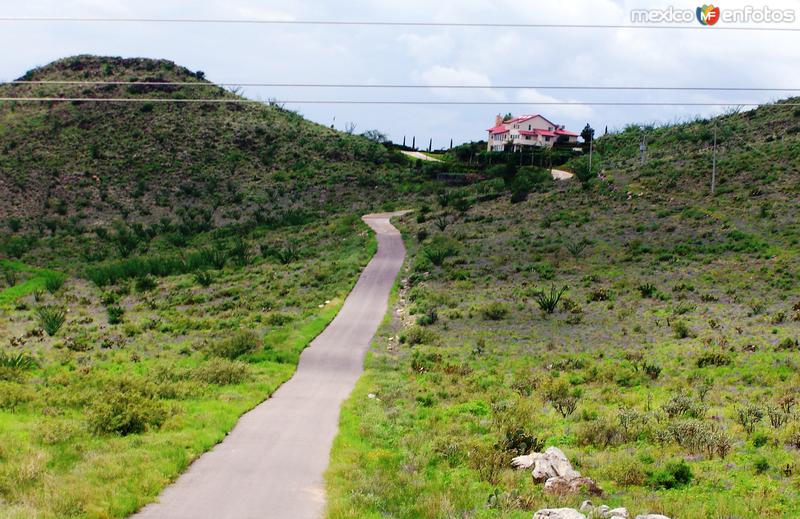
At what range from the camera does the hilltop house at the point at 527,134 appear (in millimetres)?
115312

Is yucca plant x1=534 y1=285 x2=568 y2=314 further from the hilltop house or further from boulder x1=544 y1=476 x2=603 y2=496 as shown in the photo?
the hilltop house

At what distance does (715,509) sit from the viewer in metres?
10.8

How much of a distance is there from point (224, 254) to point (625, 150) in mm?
67068

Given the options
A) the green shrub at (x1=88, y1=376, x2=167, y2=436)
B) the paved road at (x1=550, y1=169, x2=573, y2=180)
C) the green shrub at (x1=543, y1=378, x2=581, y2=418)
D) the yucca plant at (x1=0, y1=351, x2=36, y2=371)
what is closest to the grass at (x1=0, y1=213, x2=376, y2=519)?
the green shrub at (x1=88, y1=376, x2=167, y2=436)

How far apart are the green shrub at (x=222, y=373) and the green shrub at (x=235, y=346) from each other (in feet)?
10.2

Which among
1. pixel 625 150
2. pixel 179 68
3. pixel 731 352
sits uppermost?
pixel 179 68

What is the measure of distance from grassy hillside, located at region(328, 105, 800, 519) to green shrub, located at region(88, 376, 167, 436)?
4832 mm

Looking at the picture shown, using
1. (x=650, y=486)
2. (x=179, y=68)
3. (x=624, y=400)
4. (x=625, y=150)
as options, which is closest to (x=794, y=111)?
(x=625, y=150)

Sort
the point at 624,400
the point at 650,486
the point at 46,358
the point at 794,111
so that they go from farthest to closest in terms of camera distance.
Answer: the point at 794,111 → the point at 46,358 → the point at 624,400 → the point at 650,486

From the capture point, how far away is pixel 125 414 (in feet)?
51.0

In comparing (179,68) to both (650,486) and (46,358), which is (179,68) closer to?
(46,358)

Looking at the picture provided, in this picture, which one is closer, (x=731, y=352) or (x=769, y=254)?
(x=731, y=352)

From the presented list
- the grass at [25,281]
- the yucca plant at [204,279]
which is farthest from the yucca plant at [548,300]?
the grass at [25,281]

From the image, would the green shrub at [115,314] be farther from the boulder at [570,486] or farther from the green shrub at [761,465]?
the green shrub at [761,465]
